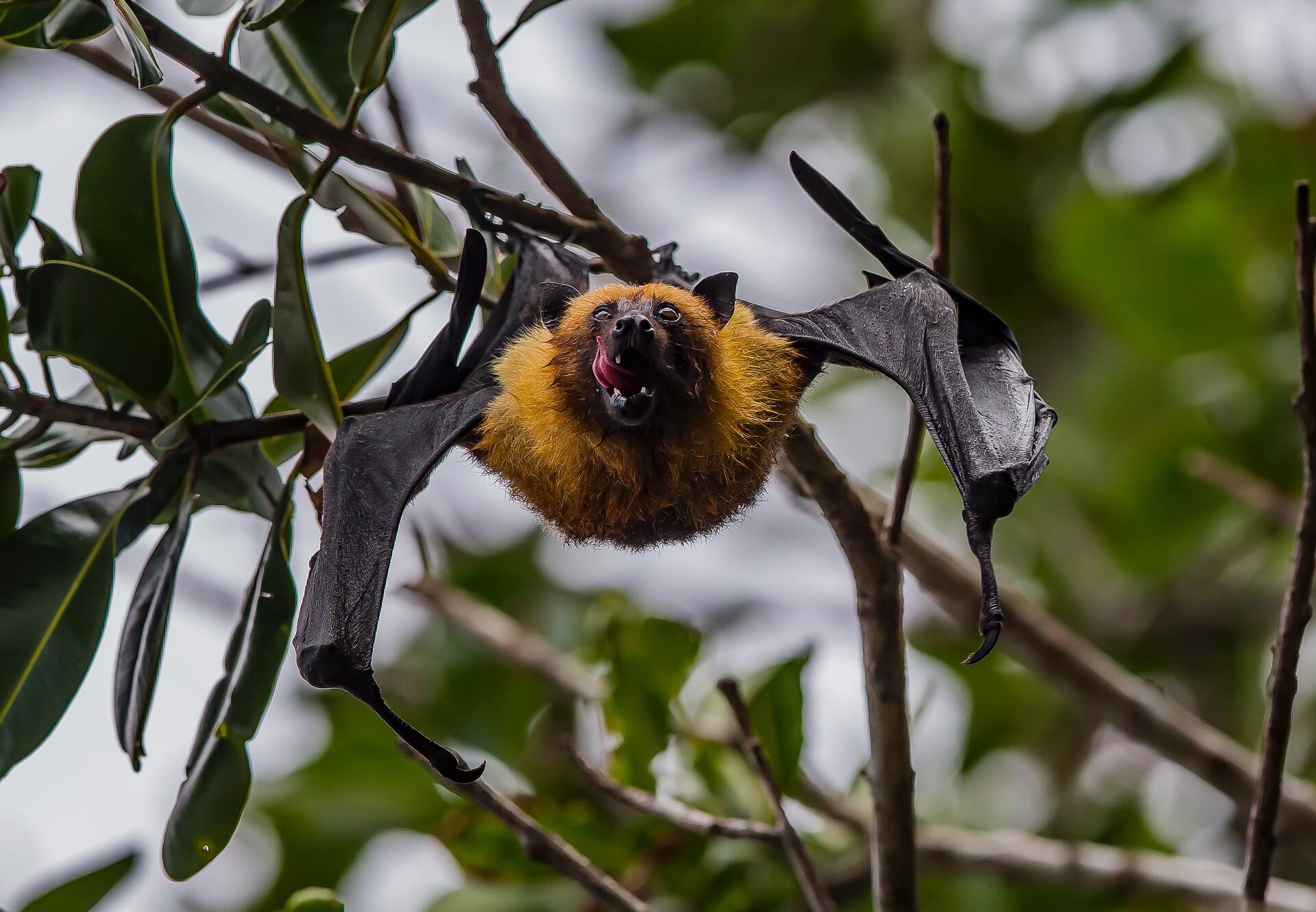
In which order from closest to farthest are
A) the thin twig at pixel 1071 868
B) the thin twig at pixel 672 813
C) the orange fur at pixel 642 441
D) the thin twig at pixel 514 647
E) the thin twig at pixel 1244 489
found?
the thin twig at pixel 672 813
the orange fur at pixel 642 441
the thin twig at pixel 1071 868
the thin twig at pixel 1244 489
the thin twig at pixel 514 647

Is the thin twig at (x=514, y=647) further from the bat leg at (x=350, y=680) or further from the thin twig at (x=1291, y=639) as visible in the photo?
the thin twig at (x=1291, y=639)

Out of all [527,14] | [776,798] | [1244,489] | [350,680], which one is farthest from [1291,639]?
[527,14]

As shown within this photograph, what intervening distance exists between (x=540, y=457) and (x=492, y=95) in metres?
0.84

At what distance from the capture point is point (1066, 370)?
7.12m

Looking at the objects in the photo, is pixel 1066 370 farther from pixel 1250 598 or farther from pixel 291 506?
Result: pixel 291 506

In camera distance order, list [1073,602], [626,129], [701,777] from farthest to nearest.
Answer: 1. [626,129]
2. [1073,602]
3. [701,777]

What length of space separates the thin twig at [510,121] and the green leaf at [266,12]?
395 mm

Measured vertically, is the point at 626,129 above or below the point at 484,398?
above

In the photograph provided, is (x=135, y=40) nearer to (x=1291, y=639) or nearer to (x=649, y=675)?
(x=649, y=675)

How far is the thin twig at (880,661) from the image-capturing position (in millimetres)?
2533

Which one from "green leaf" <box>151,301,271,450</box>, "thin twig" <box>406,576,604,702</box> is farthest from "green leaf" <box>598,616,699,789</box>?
"green leaf" <box>151,301,271,450</box>

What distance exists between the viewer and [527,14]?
2.50m

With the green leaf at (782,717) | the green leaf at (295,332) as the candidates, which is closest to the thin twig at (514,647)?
the green leaf at (782,717)

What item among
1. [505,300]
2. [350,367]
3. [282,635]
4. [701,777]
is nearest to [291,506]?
[282,635]
